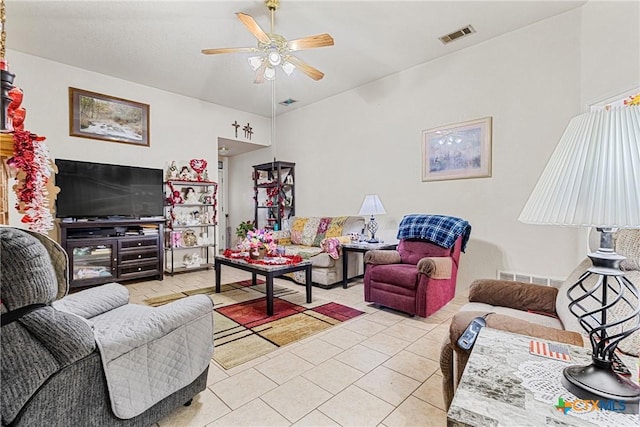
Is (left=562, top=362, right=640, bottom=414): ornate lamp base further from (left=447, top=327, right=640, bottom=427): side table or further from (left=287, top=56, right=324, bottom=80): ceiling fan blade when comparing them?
(left=287, top=56, right=324, bottom=80): ceiling fan blade

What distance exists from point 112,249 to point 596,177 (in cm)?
491

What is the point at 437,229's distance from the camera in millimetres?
3244

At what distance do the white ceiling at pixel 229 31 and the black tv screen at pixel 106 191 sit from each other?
1.40 m

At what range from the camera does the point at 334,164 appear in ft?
16.9

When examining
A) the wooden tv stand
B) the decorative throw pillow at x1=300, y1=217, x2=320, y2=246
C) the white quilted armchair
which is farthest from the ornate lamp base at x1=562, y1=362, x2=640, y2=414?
the wooden tv stand

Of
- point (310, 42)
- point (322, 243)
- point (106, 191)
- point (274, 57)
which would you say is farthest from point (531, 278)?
point (106, 191)

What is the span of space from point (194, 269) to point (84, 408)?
13.9ft

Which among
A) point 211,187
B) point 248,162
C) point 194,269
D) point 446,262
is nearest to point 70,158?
point 211,187

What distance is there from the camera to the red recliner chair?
2.81 m

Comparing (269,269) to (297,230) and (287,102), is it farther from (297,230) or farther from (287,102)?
(287,102)

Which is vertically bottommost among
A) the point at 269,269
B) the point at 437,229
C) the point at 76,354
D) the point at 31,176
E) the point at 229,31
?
the point at 269,269

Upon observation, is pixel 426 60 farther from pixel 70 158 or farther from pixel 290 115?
pixel 70 158

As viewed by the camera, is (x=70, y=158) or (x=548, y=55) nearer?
(x=548, y=55)

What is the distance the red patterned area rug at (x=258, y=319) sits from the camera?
2.32 metres
